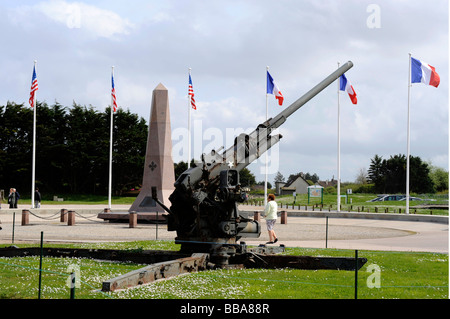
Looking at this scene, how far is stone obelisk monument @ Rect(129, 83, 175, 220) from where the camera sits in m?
28.7

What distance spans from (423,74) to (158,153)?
15.2 metres

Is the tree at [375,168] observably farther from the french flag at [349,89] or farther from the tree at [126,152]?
the french flag at [349,89]

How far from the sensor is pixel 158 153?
2875cm

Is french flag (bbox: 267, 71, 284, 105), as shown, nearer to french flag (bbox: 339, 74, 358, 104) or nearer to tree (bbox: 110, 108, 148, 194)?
french flag (bbox: 339, 74, 358, 104)

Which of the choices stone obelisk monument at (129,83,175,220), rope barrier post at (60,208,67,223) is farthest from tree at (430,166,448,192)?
rope barrier post at (60,208,67,223)

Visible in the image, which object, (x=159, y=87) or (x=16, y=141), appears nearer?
(x=159, y=87)

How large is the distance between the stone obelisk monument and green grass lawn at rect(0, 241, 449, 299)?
16.1 meters

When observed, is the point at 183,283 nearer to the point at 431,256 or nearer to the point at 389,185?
the point at 431,256

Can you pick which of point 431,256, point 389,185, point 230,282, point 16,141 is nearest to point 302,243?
point 431,256

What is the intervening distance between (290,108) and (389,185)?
75251 mm

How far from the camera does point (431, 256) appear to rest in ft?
47.3

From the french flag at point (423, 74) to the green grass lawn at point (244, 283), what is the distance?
19.2m

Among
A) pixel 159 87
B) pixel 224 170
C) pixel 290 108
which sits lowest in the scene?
pixel 224 170

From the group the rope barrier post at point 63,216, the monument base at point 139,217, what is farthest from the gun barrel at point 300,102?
the rope barrier post at point 63,216
